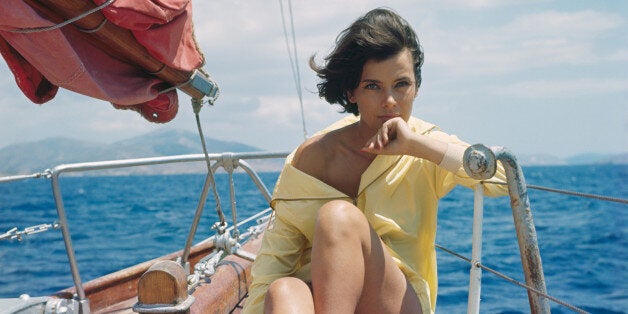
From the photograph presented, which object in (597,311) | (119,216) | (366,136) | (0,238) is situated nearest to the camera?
(366,136)

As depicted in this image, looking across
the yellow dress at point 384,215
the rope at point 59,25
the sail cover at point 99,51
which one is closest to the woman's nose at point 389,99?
the yellow dress at point 384,215

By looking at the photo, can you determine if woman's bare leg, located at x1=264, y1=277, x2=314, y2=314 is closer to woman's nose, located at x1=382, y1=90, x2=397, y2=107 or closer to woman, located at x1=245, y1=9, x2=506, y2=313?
woman, located at x1=245, y1=9, x2=506, y2=313

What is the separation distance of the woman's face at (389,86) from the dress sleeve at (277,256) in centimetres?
43

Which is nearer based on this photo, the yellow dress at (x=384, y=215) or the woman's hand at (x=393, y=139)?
the woman's hand at (x=393, y=139)

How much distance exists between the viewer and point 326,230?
150 cm

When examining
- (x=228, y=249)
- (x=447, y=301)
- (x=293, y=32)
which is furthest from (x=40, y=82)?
(x=447, y=301)

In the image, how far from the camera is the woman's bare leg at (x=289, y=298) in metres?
1.46

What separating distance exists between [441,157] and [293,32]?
289cm

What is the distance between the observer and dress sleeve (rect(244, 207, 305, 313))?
1769 millimetres

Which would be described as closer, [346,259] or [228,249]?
[346,259]

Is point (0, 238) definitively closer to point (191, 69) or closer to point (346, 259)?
point (191, 69)

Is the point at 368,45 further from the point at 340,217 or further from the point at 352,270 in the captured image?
the point at 352,270

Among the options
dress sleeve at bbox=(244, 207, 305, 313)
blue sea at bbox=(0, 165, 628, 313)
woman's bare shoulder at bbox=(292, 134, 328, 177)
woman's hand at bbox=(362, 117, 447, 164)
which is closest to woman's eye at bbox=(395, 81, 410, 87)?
woman's hand at bbox=(362, 117, 447, 164)

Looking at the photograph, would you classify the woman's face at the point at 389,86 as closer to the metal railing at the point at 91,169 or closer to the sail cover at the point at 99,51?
the sail cover at the point at 99,51
